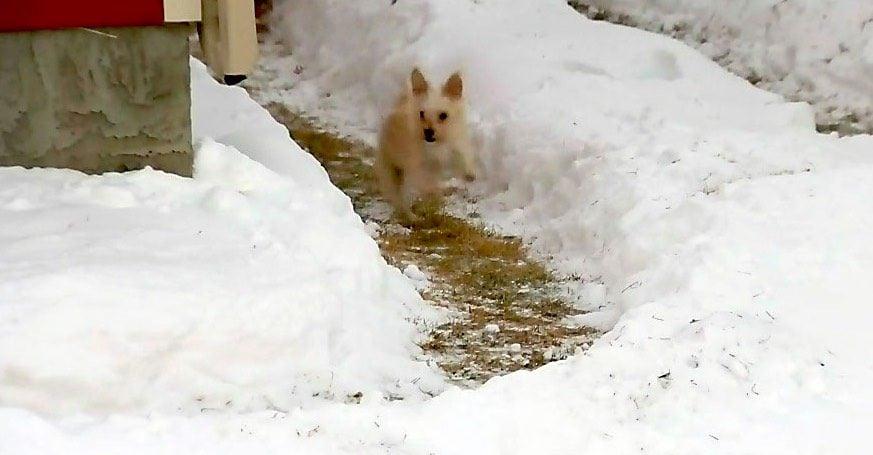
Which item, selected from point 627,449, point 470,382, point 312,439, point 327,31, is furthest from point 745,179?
point 327,31

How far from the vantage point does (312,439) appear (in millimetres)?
3354

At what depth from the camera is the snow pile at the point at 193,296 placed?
145 inches

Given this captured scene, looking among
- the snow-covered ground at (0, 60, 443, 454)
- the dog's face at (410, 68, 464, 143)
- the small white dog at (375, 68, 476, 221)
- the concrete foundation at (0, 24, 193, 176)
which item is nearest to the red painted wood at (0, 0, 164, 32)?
the concrete foundation at (0, 24, 193, 176)

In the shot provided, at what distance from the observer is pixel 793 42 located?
1009 cm

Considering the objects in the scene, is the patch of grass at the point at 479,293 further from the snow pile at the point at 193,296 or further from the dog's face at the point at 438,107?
the dog's face at the point at 438,107

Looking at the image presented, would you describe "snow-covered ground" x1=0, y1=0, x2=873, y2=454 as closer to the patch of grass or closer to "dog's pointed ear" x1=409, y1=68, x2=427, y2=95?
the patch of grass

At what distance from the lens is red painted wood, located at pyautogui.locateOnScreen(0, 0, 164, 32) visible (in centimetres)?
500

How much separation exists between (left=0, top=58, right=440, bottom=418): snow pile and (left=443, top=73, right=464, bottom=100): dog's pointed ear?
231 cm

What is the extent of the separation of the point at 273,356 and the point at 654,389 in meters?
1.61

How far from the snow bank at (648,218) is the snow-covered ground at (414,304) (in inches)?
0.6

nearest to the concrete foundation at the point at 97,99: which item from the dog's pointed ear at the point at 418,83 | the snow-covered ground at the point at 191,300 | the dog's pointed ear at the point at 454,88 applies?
the snow-covered ground at the point at 191,300

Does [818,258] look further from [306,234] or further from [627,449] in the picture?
[306,234]

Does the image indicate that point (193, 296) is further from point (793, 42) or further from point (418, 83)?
point (793, 42)

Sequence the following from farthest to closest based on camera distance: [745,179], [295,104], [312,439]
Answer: [295,104] < [745,179] < [312,439]
